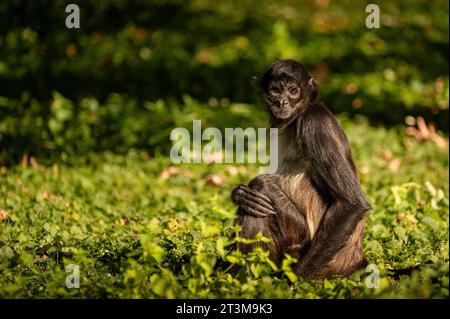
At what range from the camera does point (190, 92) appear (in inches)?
428

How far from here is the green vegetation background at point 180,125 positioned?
15.1 ft

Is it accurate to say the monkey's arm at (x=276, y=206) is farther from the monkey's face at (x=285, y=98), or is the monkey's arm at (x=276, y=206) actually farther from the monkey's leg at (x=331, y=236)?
the monkey's face at (x=285, y=98)

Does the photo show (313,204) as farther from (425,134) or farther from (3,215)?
(425,134)

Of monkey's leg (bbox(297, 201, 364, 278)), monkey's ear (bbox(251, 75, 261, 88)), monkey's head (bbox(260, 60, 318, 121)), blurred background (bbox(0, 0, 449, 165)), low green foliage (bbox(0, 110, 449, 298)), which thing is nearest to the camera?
low green foliage (bbox(0, 110, 449, 298))

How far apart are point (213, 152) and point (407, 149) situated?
2.45m

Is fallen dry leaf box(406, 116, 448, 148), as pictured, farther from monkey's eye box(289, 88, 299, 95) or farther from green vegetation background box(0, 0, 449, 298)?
monkey's eye box(289, 88, 299, 95)

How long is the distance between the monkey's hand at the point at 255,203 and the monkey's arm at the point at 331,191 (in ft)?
1.20

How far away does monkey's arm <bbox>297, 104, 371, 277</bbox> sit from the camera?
4.79m

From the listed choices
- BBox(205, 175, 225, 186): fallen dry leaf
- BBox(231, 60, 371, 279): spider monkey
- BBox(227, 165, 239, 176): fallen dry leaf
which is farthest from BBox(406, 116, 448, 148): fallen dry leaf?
BBox(231, 60, 371, 279): spider monkey

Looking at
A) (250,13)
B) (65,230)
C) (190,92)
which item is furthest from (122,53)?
(65,230)

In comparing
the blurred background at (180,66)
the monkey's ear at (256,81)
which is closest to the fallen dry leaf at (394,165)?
the blurred background at (180,66)

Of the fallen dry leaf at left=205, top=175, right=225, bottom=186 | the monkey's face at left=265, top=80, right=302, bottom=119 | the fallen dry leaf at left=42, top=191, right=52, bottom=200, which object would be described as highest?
the monkey's face at left=265, top=80, right=302, bottom=119

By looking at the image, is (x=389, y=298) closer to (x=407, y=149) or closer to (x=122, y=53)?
(x=407, y=149)

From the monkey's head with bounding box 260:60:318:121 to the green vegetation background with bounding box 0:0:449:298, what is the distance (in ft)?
3.13
